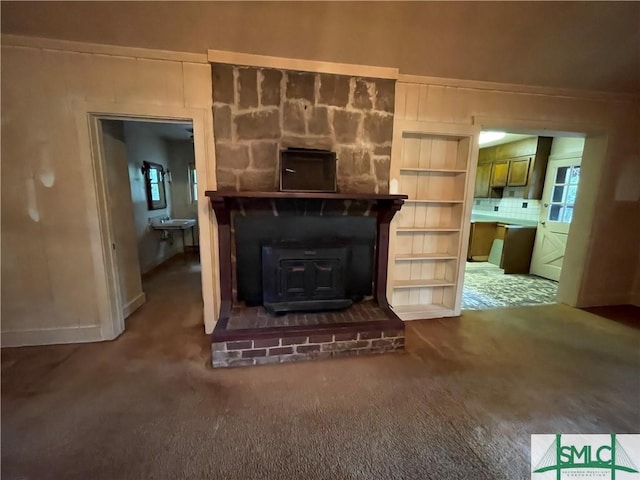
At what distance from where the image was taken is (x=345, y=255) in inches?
97.0

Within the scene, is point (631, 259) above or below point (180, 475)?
above

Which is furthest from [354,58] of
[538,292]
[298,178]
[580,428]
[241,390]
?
[538,292]

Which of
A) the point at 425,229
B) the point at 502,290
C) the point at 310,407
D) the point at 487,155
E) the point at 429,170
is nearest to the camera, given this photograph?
the point at 310,407

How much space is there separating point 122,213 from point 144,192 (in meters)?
1.95

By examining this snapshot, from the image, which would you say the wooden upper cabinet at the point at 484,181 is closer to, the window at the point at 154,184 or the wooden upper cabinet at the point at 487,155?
the wooden upper cabinet at the point at 487,155

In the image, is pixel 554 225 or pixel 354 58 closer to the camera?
pixel 354 58

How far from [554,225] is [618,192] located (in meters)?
1.34

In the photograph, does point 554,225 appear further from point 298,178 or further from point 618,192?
point 298,178

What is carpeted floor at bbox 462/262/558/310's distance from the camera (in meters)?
3.46

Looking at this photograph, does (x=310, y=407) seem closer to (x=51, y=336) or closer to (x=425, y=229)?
(x=425, y=229)

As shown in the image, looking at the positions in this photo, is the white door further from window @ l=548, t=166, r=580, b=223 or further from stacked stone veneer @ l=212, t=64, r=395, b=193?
stacked stone veneer @ l=212, t=64, r=395, b=193

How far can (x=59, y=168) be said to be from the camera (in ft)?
7.09

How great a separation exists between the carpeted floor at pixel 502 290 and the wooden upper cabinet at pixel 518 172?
1.59 meters

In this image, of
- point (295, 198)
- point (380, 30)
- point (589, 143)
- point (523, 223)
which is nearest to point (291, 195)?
point (295, 198)
